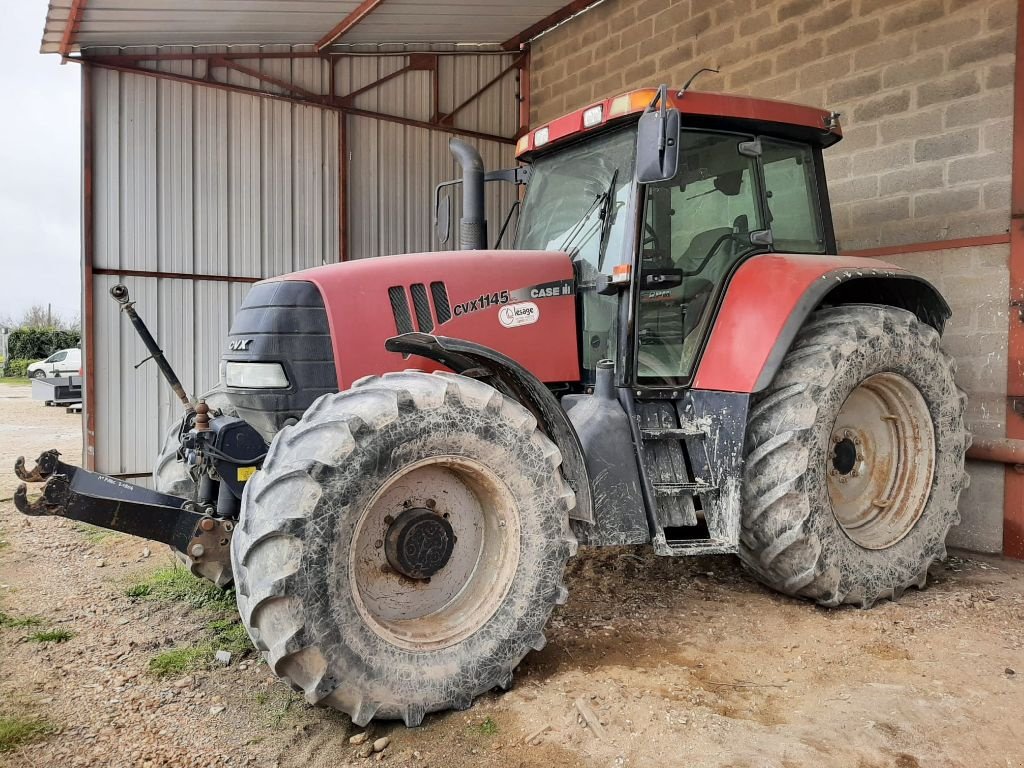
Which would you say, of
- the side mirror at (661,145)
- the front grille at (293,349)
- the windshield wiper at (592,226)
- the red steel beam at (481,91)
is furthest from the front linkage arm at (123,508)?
the red steel beam at (481,91)

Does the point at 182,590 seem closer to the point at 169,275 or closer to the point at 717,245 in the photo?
the point at 717,245

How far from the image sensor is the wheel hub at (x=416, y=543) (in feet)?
9.27

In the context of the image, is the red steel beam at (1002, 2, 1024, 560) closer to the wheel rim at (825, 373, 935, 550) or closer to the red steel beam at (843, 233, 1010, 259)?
the red steel beam at (843, 233, 1010, 259)

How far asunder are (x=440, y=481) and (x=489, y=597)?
475 millimetres

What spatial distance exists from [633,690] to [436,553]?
90cm

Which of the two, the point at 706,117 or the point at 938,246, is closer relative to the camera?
the point at 706,117

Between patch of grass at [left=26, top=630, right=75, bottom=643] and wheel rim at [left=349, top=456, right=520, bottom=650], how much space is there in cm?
171

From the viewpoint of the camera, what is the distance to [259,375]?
3.20 meters

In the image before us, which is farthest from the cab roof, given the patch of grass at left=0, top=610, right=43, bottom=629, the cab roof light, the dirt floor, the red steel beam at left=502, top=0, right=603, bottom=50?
the red steel beam at left=502, top=0, right=603, bottom=50

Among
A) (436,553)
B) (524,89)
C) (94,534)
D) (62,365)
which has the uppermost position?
(524,89)

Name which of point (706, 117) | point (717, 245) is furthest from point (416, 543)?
point (706, 117)

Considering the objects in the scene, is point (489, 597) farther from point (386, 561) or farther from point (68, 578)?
point (68, 578)

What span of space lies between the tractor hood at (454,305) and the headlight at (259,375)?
0.77 ft

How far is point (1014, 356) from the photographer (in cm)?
475
